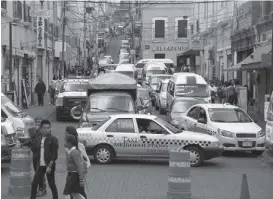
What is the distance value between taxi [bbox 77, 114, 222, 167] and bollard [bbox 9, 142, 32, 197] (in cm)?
444

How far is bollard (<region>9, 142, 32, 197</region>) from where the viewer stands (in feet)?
38.5

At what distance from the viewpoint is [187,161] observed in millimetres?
11055

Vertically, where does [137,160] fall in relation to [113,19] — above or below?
below

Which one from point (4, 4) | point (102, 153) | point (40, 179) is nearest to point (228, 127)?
point (102, 153)

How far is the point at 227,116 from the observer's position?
19.7 m

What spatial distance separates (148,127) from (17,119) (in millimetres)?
3653

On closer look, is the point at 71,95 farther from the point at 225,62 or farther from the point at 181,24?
the point at 181,24

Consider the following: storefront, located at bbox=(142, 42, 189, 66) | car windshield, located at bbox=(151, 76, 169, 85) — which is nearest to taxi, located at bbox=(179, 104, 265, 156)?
Result: car windshield, located at bbox=(151, 76, 169, 85)

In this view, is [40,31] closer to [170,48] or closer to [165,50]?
[170,48]

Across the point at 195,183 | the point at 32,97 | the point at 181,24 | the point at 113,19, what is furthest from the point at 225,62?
the point at 113,19

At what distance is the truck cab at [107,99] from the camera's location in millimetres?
20094

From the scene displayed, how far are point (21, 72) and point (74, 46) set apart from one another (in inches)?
1358

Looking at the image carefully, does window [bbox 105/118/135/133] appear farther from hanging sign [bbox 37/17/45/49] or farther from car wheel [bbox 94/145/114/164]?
hanging sign [bbox 37/17/45/49]

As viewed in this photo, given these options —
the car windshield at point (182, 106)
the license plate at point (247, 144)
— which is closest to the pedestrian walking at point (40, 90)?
the car windshield at point (182, 106)
